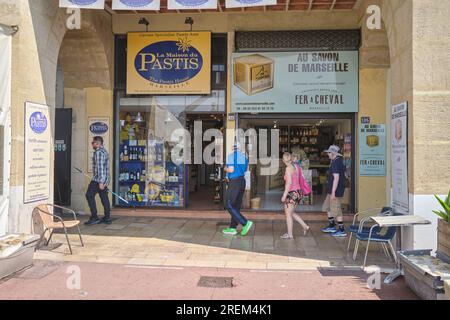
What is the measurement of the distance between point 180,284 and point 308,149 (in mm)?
8241

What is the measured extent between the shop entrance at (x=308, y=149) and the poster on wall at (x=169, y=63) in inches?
55.0

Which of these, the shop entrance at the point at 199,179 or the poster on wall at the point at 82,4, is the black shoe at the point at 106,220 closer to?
the shop entrance at the point at 199,179

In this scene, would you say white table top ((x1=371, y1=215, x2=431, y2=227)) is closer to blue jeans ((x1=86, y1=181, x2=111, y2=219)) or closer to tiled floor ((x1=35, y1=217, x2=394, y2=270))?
tiled floor ((x1=35, y1=217, x2=394, y2=270))

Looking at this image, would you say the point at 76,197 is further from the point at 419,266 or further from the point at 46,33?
the point at 419,266

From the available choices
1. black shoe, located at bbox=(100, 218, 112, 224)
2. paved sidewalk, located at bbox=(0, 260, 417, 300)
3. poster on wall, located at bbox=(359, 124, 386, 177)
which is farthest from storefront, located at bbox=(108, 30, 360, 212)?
paved sidewalk, located at bbox=(0, 260, 417, 300)

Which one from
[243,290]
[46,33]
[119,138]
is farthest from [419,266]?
[119,138]

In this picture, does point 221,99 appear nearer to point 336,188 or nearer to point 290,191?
point 290,191

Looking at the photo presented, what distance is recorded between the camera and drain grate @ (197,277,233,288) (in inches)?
196

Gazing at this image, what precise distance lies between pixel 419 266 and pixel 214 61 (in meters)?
6.54

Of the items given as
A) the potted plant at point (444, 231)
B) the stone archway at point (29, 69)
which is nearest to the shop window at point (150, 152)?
the stone archway at point (29, 69)

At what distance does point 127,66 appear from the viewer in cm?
978

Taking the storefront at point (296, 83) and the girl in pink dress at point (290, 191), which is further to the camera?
the storefront at point (296, 83)

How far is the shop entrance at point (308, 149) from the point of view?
9578 millimetres

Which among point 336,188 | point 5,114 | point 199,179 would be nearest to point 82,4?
point 5,114
